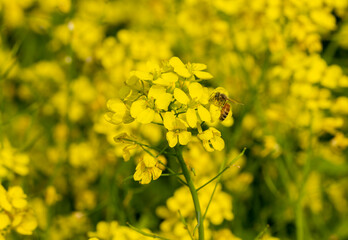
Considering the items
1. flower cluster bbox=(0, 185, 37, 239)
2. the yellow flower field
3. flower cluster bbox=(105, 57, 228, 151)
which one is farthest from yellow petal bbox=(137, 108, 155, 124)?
flower cluster bbox=(0, 185, 37, 239)

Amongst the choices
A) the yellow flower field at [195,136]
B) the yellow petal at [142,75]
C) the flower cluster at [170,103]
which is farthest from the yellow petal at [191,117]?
the yellow flower field at [195,136]

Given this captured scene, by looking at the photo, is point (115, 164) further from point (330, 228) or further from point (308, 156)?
point (330, 228)

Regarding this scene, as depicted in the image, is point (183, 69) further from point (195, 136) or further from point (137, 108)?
point (195, 136)

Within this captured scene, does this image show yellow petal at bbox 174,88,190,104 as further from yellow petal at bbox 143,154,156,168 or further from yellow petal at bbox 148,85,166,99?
yellow petal at bbox 143,154,156,168

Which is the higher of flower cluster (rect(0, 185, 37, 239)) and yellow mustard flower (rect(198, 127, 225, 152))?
yellow mustard flower (rect(198, 127, 225, 152))

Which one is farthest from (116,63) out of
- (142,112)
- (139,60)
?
(142,112)

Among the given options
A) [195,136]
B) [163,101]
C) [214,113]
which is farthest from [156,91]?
[195,136]
